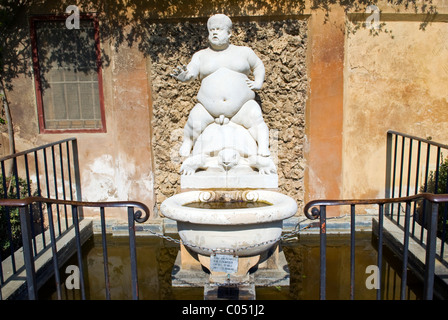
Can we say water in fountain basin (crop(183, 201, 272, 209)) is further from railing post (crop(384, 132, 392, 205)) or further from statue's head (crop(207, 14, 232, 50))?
railing post (crop(384, 132, 392, 205))

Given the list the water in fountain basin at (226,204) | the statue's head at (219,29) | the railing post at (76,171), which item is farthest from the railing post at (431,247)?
the railing post at (76,171)

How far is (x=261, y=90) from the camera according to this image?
4816mm

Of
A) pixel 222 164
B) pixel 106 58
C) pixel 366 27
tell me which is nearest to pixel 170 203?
pixel 222 164

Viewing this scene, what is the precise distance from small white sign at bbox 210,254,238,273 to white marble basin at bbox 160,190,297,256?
0.20 m

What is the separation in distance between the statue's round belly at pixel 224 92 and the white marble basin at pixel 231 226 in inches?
37.6

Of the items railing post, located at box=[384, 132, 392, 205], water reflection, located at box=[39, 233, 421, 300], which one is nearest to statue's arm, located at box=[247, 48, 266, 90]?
water reflection, located at box=[39, 233, 421, 300]

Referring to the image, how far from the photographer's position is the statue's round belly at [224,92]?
3.40m

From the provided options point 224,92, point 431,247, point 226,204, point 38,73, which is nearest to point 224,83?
point 224,92

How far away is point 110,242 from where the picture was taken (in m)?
4.55

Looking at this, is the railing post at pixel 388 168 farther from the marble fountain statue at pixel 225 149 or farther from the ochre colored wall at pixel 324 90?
the marble fountain statue at pixel 225 149

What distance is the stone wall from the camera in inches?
183

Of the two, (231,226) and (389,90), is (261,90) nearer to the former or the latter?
(389,90)

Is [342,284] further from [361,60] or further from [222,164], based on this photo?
[361,60]

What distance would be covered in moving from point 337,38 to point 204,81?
1.93 metres
